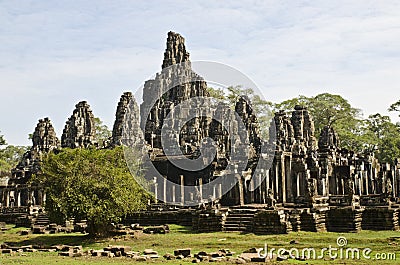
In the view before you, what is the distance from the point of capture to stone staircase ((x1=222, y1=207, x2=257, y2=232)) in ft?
96.5

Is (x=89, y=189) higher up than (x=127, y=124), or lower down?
lower down

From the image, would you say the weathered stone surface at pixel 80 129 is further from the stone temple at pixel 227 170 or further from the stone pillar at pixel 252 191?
the stone pillar at pixel 252 191

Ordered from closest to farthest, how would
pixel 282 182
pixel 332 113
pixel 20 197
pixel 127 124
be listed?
pixel 282 182
pixel 20 197
pixel 127 124
pixel 332 113

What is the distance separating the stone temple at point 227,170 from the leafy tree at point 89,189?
16.6ft

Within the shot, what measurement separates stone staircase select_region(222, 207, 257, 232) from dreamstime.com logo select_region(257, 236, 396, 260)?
23.1 feet

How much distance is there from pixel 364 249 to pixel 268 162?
19.0m

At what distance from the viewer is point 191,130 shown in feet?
191

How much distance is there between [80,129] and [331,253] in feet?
146

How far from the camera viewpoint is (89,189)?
27953mm

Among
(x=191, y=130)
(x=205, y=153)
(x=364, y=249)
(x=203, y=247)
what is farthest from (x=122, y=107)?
(x=364, y=249)

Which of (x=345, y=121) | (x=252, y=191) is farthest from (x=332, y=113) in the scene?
(x=252, y=191)

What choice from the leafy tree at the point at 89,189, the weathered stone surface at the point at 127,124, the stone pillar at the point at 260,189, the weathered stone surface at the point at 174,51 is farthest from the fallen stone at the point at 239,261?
the weathered stone surface at the point at 174,51

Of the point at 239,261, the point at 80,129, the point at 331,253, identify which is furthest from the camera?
the point at 80,129

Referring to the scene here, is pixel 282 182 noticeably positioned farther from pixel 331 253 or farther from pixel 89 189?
pixel 331 253
